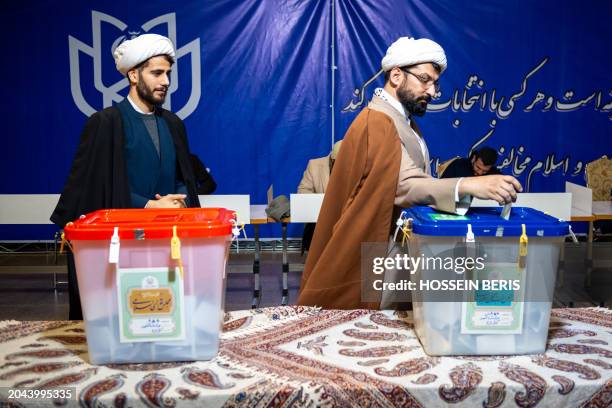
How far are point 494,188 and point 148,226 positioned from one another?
849 mm

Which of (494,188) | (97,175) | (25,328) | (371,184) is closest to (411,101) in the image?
(371,184)

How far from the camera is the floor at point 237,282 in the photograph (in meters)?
4.77

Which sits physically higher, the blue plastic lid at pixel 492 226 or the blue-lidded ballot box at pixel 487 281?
the blue plastic lid at pixel 492 226

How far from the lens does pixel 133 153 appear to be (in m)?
2.66

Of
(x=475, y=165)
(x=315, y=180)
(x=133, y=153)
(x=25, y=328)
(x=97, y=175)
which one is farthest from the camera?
(x=315, y=180)

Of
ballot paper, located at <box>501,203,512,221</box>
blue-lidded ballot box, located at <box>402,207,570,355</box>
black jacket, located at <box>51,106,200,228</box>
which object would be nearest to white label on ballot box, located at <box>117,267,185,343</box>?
blue-lidded ballot box, located at <box>402,207,570,355</box>

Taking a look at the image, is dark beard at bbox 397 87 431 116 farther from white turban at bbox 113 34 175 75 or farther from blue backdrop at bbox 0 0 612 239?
blue backdrop at bbox 0 0 612 239

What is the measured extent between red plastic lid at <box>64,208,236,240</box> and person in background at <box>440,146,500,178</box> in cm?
373

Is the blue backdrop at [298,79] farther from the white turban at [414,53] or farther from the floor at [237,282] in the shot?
the white turban at [414,53]

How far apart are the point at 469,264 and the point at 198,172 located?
338 cm

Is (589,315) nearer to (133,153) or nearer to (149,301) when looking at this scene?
(149,301)

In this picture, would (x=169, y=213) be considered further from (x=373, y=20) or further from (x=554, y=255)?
(x=373, y=20)

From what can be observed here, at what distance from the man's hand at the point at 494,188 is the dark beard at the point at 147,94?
1.41 m

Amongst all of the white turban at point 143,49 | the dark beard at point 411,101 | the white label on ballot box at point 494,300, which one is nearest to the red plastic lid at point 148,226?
the white label on ballot box at point 494,300
